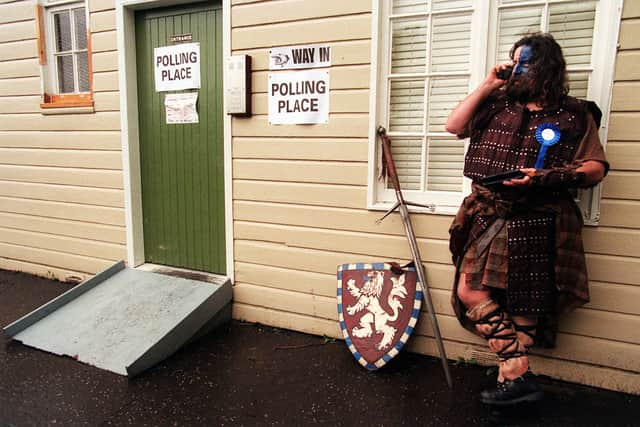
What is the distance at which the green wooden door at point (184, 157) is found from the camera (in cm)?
329

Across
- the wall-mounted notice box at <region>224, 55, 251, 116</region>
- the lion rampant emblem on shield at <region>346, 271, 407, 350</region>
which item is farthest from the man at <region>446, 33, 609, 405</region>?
the wall-mounted notice box at <region>224, 55, 251, 116</region>

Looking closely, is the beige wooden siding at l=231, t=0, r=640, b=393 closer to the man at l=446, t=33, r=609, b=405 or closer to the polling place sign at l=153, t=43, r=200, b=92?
the man at l=446, t=33, r=609, b=405

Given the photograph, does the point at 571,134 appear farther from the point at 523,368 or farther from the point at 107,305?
the point at 107,305

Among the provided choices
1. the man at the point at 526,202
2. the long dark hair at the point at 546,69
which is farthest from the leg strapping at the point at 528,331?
the long dark hair at the point at 546,69

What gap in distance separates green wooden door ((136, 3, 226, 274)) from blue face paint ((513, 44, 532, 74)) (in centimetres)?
209

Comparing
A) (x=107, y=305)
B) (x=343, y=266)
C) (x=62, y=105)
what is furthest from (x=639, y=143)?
(x=62, y=105)

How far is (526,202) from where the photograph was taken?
6.91ft

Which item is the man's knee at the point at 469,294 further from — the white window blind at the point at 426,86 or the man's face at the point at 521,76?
the man's face at the point at 521,76

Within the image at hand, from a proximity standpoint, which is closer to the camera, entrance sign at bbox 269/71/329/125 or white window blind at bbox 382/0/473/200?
white window blind at bbox 382/0/473/200

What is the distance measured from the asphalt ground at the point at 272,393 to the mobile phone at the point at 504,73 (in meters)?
1.70

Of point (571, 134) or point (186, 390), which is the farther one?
point (186, 390)

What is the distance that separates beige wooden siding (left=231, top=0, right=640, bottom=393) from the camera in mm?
2311

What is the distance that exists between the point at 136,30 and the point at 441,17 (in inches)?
97.1

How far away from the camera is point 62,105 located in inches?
153
